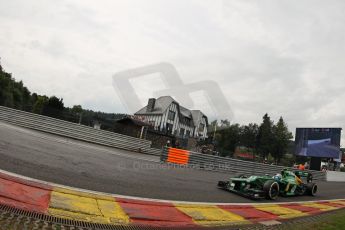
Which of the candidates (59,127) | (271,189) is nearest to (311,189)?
(271,189)

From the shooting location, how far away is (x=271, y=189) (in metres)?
10.9

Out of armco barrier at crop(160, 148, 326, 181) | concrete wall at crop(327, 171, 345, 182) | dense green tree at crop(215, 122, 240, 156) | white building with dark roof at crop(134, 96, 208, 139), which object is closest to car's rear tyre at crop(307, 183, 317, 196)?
armco barrier at crop(160, 148, 326, 181)

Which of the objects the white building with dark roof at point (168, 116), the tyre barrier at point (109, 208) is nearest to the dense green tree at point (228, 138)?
the white building with dark roof at point (168, 116)

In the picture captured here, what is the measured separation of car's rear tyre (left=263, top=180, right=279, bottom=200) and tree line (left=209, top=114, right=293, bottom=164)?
62952mm

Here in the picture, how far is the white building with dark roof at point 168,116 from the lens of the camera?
61.9 meters

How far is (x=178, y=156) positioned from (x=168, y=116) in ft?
143

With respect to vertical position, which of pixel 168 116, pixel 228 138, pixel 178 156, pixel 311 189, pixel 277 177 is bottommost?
pixel 311 189

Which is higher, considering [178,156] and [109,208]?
[178,156]

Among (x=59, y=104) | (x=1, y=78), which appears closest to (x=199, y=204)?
(x=59, y=104)

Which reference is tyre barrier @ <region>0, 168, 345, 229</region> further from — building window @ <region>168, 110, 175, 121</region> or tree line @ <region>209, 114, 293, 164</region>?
tree line @ <region>209, 114, 293, 164</region>

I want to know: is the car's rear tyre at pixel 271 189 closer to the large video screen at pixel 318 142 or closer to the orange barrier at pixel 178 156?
the orange barrier at pixel 178 156

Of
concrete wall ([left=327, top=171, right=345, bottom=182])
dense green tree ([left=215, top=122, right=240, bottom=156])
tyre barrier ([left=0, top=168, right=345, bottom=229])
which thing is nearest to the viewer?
tyre barrier ([left=0, top=168, right=345, bottom=229])

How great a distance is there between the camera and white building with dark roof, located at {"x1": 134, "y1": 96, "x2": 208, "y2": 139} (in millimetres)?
61938

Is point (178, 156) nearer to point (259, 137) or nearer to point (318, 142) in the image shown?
point (318, 142)
